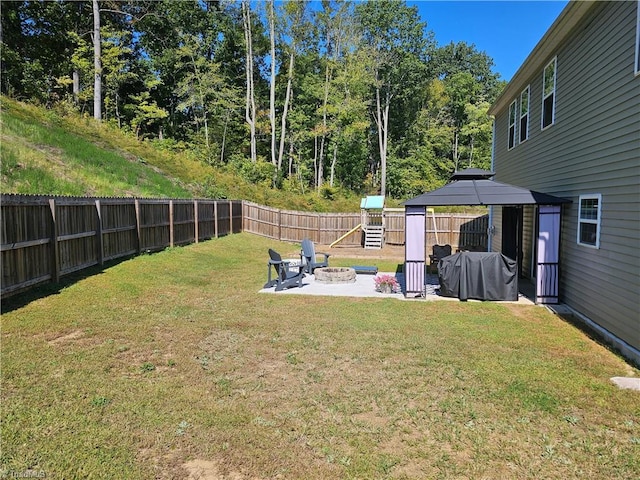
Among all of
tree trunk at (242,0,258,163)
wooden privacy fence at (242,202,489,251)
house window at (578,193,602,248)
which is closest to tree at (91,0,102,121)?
tree trunk at (242,0,258,163)

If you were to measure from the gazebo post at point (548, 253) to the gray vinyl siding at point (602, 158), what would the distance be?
0.20m

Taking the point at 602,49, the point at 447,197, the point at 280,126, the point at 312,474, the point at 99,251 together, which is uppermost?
the point at 280,126

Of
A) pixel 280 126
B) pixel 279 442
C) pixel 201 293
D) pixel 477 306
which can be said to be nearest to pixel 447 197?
pixel 477 306

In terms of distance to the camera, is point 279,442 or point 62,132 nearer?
point 279,442

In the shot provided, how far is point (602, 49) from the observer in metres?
6.12

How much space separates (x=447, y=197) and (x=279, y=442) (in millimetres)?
6461

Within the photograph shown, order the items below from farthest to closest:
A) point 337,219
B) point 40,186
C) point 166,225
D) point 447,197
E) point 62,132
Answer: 1. point 337,219
2. point 62,132
3. point 166,225
4. point 40,186
5. point 447,197

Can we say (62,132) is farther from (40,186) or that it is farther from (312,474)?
(312,474)

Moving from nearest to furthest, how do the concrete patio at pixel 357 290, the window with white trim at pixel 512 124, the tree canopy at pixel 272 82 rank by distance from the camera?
the concrete patio at pixel 357 290 < the window with white trim at pixel 512 124 < the tree canopy at pixel 272 82

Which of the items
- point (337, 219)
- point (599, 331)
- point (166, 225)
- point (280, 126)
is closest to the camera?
point (599, 331)

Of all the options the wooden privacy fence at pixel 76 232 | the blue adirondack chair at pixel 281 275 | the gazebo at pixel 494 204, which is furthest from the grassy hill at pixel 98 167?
the gazebo at pixel 494 204

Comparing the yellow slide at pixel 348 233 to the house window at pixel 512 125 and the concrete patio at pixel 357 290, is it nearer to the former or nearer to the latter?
the concrete patio at pixel 357 290

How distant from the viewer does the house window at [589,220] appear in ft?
20.3

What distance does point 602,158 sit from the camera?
238 inches
